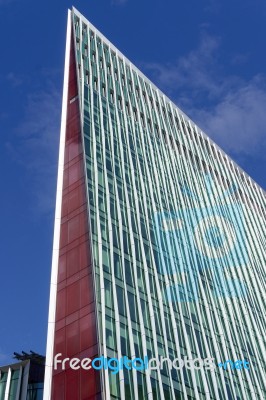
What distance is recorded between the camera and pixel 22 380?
5300 centimetres

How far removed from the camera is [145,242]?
2104 inches

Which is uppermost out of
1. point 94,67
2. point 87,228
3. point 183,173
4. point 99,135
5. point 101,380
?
point 94,67

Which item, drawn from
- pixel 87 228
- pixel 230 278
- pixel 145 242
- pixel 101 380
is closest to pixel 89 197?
pixel 87 228

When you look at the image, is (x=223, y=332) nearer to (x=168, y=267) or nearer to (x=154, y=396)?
(x=168, y=267)

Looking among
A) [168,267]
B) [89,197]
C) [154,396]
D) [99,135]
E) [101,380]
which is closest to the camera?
[101,380]

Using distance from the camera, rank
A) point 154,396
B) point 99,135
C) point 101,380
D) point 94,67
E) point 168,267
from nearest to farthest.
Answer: point 101,380, point 154,396, point 168,267, point 99,135, point 94,67

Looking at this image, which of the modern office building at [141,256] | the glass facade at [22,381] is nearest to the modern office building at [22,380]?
the glass facade at [22,381]

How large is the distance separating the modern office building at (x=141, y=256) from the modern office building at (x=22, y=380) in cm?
1250

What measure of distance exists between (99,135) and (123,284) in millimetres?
20675

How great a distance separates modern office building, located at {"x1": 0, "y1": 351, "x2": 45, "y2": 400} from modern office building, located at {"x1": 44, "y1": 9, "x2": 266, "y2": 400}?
12.5 metres

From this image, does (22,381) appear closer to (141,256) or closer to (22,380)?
(22,380)

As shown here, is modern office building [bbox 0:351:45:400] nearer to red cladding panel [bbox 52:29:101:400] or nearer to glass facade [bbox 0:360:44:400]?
glass facade [bbox 0:360:44:400]

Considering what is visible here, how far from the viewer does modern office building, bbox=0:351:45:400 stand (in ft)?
170

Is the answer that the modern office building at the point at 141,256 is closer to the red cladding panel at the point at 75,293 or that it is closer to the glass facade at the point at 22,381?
the red cladding panel at the point at 75,293
